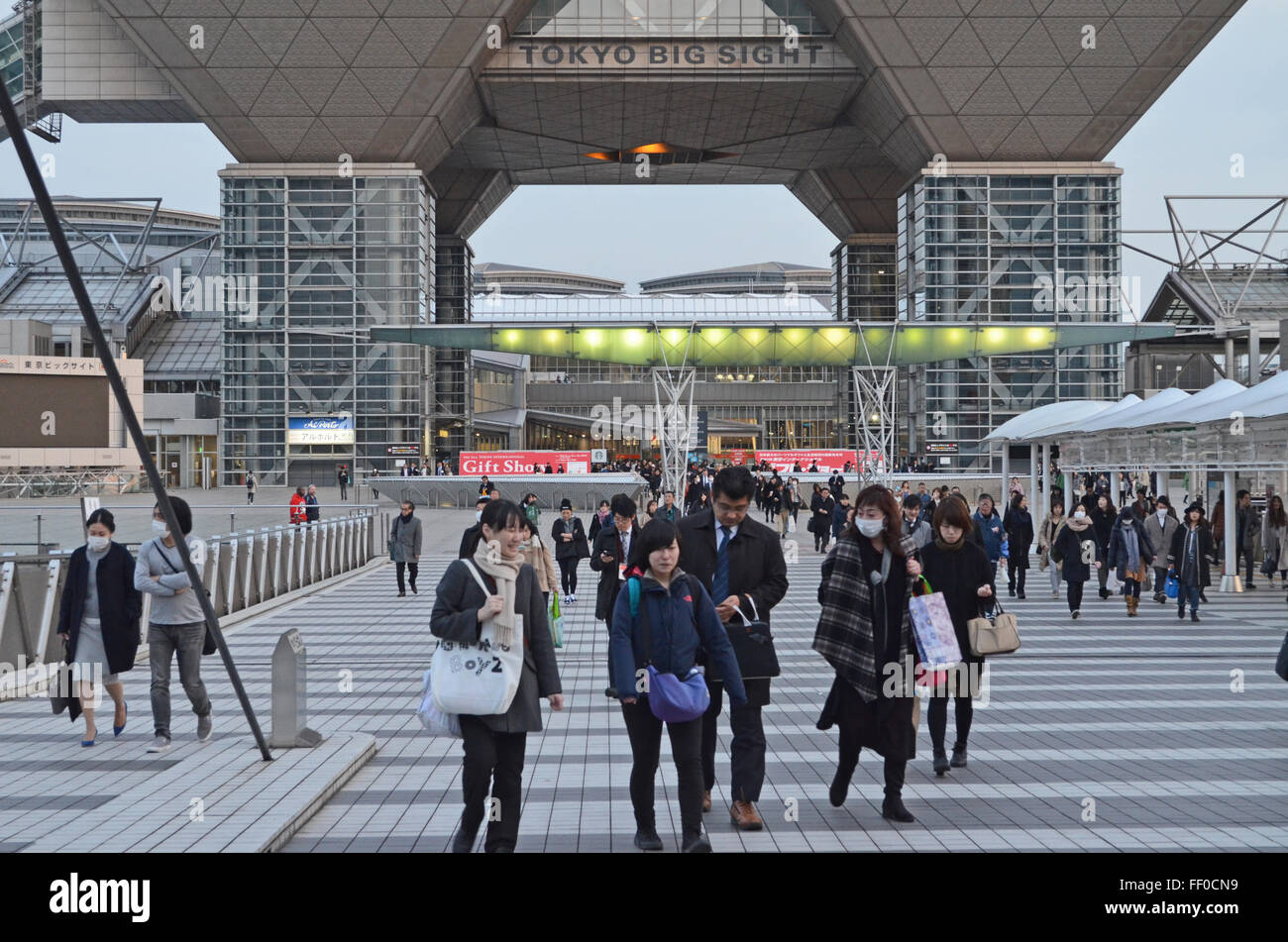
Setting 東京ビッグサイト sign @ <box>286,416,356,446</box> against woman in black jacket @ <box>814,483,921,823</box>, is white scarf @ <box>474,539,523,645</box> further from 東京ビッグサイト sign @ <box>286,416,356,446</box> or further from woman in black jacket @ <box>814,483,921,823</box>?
東京ビッグサイト sign @ <box>286,416,356,446</box>

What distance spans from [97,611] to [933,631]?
598cm

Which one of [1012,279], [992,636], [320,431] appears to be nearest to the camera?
[992,636]

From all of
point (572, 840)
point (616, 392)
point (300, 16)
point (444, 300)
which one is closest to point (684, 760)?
point (572, 840)

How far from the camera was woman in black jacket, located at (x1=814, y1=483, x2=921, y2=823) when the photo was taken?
6.80 meters

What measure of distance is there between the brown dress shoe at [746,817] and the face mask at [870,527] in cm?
169

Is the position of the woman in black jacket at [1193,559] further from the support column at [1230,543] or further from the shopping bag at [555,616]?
the shopping bag at [555,616]

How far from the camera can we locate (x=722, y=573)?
22.3 feet

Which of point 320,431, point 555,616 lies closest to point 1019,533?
point 555,616

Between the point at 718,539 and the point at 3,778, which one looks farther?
the point at 3,778

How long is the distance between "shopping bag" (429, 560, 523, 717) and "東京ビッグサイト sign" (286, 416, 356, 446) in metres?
55.8

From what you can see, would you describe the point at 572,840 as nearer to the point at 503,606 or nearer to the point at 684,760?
the point at 684,760

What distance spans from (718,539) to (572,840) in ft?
6.03

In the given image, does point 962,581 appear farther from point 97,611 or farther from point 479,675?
point 97,611

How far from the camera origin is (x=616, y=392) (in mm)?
97938
